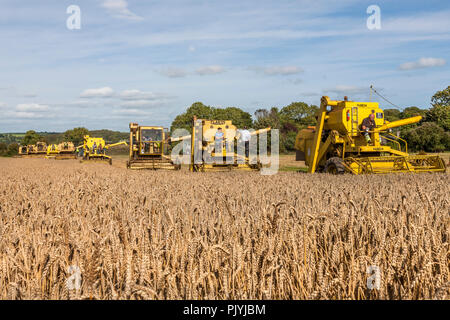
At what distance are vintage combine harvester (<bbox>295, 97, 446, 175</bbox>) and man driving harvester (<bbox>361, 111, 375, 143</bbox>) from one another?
4 cm

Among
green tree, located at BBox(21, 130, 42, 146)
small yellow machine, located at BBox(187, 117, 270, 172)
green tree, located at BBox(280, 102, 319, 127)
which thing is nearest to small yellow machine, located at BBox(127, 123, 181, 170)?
small yellow machine, located at BBox(187, 117, 270, 172)

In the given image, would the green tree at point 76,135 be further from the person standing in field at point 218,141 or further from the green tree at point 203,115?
the person standing in field at point 218,141

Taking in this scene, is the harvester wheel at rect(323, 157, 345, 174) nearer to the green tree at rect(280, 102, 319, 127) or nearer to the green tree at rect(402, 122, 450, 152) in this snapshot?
the green tree at rect(402, 122, 450, 152)

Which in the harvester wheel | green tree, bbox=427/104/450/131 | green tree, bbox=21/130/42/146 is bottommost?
the harvester wheel

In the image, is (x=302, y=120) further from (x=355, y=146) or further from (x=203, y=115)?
(x=355, y=146)

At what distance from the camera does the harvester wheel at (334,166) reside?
12.8 metres

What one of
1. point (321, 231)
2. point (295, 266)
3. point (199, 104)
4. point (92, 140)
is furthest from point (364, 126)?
point (199, 104)

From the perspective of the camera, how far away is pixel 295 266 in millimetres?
2809

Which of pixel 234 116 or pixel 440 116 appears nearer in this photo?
pixel 440 116

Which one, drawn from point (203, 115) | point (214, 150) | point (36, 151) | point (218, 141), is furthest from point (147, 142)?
point (203, 115)

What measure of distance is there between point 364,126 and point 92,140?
2984cm

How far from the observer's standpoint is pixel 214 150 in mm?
18625

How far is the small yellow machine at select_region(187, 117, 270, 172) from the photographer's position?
1781 centimetres

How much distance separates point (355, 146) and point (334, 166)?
2.89 ft
